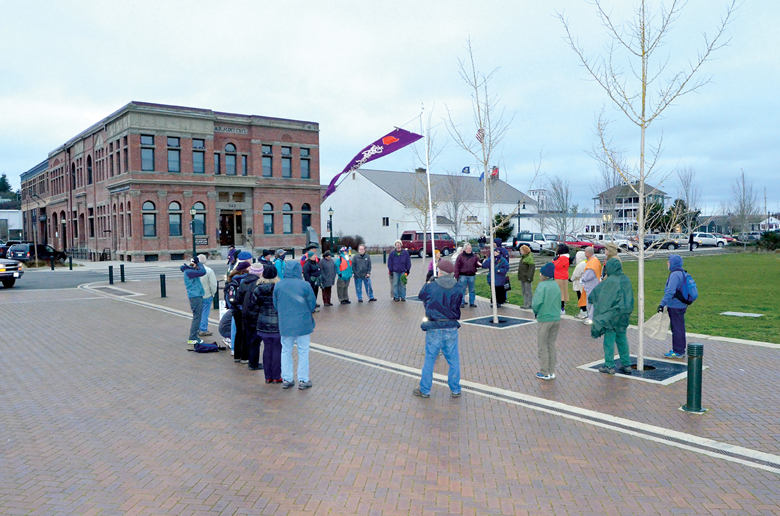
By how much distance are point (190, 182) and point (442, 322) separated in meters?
38.0

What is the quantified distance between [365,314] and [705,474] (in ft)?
31.9

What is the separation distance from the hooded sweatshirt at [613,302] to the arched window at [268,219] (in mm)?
39426

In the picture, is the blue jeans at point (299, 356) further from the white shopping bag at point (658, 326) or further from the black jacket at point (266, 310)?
the white shopping bag at point (658, 326)

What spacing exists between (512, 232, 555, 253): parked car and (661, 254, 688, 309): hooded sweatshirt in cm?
3288

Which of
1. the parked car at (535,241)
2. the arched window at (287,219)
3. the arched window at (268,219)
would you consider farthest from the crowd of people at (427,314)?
the arched window at (287,219)

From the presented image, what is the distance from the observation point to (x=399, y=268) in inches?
628

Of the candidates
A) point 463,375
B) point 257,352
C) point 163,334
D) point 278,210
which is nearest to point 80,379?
point 257,352

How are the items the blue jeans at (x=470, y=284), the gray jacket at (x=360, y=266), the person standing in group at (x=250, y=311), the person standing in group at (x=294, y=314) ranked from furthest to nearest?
the gray jacket at (x=360, y=266) → the blue jeans at (x=470, y=284) → the person standing in group at (x=250, y=311) → the person standing in group at (x=294, y=314)

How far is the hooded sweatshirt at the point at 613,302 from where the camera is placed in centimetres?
783

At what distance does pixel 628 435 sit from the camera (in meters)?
5.86

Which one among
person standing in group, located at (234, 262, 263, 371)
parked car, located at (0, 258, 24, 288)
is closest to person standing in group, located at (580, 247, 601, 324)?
person standing in group, located at (234, 262, 263, 371)

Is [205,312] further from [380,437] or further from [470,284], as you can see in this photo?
[470,284]

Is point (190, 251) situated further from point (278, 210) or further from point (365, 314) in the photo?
point (365, 314)

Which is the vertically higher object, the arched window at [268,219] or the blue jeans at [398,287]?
the arched window at [268,219]
